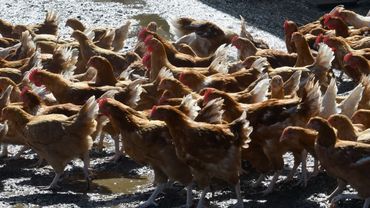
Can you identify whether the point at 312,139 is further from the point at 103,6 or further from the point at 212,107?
the point at 103,6

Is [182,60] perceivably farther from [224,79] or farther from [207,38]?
[207,38]

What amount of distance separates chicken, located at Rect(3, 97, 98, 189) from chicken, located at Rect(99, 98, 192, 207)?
0.26 meters

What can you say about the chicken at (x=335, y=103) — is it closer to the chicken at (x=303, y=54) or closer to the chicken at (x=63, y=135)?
the chicken at (x=303, y=54)

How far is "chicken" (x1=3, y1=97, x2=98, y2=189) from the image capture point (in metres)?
8.36

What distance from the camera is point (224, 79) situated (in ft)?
31.0

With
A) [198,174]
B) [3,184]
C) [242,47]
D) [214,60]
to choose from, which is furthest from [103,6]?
[198,174]

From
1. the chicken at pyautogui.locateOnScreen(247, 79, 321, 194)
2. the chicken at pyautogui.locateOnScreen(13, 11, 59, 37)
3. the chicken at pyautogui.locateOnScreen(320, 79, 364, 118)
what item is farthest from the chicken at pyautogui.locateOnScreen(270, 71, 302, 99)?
the chicken at pyautogui.locateOnScreen(13, 11, 59, 37)

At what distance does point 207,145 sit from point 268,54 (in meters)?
3.79

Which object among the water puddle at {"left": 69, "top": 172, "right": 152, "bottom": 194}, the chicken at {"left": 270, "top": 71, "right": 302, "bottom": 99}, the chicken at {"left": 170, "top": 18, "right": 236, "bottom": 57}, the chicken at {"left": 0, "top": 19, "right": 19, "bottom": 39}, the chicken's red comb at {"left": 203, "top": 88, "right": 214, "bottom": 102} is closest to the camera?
the chicken's red comb at {"left": 203, "top": 88, "right": 214, "bottom": 102}

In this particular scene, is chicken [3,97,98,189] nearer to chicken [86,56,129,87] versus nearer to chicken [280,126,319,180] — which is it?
chicken [86,56,129,87]

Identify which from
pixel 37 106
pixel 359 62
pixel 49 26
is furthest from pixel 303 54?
pixel 49 26

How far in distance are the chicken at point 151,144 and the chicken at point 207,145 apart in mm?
256

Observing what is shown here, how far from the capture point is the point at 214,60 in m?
10.2

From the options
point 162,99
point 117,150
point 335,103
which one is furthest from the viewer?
point 117,150
